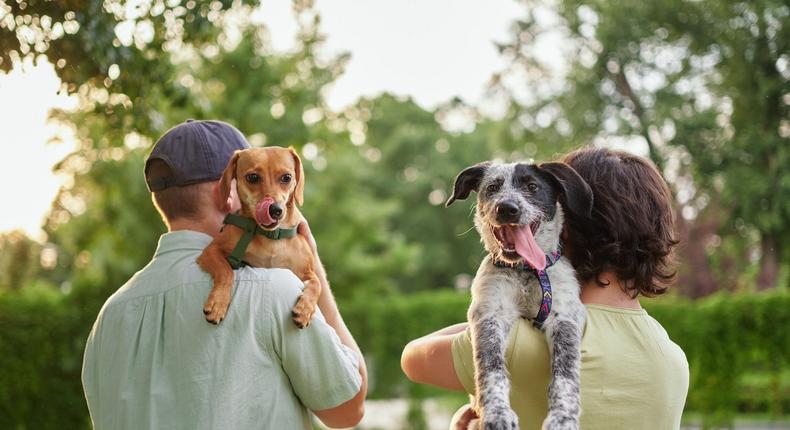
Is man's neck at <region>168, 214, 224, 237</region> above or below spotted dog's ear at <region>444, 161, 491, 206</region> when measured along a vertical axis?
below

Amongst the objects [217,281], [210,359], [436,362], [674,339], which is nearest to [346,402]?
[436,362]

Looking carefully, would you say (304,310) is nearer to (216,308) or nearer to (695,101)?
(216,308)

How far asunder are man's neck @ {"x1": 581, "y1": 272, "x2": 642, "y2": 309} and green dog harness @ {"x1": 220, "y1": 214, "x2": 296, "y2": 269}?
1.07 m

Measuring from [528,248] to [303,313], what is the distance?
69cm

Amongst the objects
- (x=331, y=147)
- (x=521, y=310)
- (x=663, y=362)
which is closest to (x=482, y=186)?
(x=521, y=310)

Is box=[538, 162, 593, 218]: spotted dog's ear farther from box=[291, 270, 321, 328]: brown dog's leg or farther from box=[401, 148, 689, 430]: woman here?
box=[291, 270, 321, 328]: brown dog's leg

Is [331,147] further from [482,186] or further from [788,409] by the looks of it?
[482,186]

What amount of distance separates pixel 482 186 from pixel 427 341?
559 millimetres

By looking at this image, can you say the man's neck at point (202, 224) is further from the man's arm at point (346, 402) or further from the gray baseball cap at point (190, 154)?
the man's arm at point (346, 402)

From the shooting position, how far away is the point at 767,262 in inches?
656

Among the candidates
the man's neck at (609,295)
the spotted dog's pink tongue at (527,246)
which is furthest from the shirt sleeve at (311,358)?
the man's neck at (609,295)

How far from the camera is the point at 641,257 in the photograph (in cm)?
243

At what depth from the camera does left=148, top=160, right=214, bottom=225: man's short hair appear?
2.65 metres

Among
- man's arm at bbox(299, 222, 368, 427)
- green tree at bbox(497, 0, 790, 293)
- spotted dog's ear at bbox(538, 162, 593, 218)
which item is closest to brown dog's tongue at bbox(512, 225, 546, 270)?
spotted dog's ear at bbox(538, 162, 593, 218)
